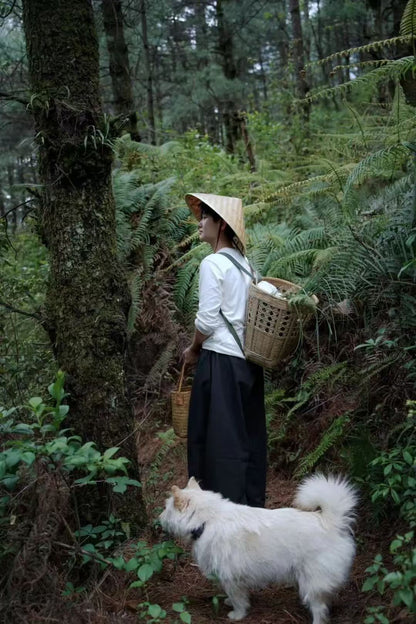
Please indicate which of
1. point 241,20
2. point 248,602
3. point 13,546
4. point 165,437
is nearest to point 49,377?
point 165,437

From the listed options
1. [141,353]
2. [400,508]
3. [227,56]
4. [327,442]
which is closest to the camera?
[400,508]

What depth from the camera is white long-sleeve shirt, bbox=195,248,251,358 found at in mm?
3965

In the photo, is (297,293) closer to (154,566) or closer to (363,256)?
(363,256)

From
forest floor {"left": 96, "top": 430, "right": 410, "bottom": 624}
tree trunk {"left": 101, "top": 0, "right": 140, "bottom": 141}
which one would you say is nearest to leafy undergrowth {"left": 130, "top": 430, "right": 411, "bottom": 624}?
forest floor {"left": 96, "top": 430, "right": 410, "bottom": 624}

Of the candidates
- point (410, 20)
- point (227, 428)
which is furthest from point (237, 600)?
point (410, 20)

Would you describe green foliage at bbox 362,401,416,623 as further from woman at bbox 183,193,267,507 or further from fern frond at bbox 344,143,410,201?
fern frond at bbox 344,143,410,201

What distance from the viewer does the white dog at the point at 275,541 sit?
309 cm

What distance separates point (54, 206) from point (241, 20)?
50.1 ft

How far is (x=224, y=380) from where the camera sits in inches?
156

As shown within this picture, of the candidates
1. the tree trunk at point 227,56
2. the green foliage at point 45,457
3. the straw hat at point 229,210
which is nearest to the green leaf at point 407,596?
the green foliage at point 45,457

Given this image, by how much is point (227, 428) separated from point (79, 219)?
1677mm

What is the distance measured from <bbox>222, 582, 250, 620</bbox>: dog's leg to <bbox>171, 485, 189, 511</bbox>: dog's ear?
18.5 inches

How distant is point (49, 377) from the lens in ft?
18.4

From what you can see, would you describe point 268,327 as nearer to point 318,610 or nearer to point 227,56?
point 318,610
